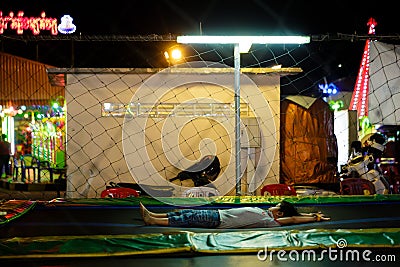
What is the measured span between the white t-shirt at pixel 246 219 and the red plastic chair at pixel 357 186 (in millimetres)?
2162

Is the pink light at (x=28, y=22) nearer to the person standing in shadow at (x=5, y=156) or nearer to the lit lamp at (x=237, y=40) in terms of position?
the person standing in shadow at (x=5, y=156)

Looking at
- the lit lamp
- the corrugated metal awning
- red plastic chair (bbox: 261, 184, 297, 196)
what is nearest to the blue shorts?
the lit lamp

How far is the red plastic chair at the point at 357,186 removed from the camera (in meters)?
5.15

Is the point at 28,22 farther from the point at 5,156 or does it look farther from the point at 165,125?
the point at 165,125

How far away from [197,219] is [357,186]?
8.51 feet

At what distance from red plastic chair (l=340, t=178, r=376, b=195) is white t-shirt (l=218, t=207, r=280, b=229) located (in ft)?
7.09

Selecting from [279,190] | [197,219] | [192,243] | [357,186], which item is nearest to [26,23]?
[279,190]

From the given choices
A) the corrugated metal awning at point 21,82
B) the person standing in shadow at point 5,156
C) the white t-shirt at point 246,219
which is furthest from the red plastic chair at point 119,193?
the corrugated metal awning at point 21,82

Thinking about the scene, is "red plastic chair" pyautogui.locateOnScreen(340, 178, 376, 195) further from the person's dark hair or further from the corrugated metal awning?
the corrugated metal awning

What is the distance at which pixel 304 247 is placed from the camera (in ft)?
8.38

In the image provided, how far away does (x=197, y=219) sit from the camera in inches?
126

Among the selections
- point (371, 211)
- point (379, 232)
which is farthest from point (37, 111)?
point (379, 232)

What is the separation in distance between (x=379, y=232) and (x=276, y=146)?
3399 mm

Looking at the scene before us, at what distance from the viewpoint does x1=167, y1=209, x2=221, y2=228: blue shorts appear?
3199 millimetres
